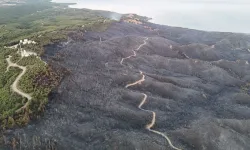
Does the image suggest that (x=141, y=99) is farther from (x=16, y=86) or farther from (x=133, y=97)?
(x=16, y=86)

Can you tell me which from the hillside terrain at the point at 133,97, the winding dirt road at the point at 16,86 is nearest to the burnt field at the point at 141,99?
the hillside terrain at the point at 133,97

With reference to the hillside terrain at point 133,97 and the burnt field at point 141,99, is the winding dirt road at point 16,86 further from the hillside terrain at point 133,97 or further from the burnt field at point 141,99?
the burnt field at point 141,99

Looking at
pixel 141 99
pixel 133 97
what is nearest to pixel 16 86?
pixel 133 97

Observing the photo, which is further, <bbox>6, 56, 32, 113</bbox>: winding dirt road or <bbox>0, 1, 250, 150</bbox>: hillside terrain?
<bbox>6, 56, 32, 113</bbox>: winding dirt road

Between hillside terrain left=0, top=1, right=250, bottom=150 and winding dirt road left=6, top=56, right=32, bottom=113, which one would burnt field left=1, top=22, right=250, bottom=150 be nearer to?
hillside terrain left=0, top=1, right=250, bottom=150

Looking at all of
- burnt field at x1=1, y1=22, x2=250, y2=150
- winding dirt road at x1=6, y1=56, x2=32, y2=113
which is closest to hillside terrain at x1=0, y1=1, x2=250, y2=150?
→ burnt field at x1=1, y1=22, x2=250, y2=150

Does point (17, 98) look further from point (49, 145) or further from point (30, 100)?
point (49, 145)
